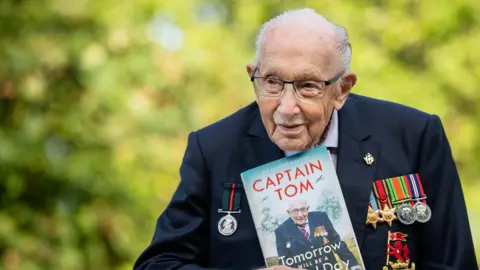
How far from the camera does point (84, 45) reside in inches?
227

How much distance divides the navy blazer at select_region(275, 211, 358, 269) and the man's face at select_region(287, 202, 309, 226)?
0.01 meters

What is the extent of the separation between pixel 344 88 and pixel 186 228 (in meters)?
0.59

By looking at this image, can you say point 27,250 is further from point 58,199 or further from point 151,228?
point 151,228

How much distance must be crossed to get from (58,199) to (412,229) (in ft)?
12.0

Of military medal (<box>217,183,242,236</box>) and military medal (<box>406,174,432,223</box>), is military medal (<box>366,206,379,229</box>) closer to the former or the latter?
military medal (<box>406,174,432,223</box>)

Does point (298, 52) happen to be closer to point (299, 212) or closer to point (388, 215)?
point (299, 212)

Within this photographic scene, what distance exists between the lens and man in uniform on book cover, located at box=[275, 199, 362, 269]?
8.39 ft

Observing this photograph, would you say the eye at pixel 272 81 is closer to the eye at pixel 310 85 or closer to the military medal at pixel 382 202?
the eye at pixel 310 85

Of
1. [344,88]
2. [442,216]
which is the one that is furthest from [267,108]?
[442,216]

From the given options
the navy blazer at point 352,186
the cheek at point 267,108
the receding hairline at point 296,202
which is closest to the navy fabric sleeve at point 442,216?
the navy blazer at point 352,186

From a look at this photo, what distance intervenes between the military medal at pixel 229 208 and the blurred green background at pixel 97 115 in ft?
10.2

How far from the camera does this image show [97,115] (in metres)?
5.86

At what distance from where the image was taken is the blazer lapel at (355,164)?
2672 mm

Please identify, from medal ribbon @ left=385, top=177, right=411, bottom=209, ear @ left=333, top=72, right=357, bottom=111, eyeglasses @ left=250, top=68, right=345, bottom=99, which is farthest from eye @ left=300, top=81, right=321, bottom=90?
medal ribbon @ left=385, top=177, right=411, bottom=209
